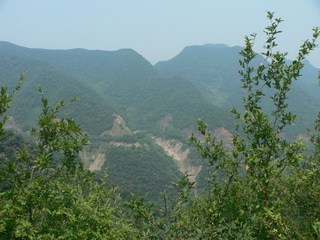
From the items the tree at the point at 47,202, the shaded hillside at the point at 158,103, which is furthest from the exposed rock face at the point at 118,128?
the tree at the point at 47,202

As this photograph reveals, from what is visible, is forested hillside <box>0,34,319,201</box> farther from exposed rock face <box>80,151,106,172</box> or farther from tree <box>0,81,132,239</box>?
tree <box>0,81,132,239</box>

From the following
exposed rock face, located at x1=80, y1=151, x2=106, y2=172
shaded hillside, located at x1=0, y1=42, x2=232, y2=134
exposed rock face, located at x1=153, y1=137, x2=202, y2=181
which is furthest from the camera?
shaded hillside, located at x1=0, y1=42, x2=232, y2=134

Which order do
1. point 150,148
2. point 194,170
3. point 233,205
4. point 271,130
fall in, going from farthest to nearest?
point 150,148
point 194,170
point 233,205
point 271,130

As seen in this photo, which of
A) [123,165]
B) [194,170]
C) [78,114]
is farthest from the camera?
[78,114]

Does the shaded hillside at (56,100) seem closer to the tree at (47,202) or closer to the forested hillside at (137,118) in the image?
the forested hillside at (137,118)

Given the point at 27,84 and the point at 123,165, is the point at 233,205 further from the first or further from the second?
the point at 27,84

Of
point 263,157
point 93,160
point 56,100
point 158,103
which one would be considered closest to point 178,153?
point 93,160

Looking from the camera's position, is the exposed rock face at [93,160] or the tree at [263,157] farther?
the exposed rock face at [93,160]

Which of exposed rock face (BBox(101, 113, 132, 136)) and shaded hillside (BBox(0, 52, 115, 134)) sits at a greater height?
shaded hillside (BBox(0, 52, 115, 134))

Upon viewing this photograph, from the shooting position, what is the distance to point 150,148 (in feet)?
314

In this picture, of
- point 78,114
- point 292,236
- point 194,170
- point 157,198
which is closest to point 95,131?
point 78,114

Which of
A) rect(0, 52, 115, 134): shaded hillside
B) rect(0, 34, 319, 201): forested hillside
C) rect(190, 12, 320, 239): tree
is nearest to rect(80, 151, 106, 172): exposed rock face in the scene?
rect(0, 34, 319, 201): forested hillside

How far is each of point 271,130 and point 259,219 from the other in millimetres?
1701

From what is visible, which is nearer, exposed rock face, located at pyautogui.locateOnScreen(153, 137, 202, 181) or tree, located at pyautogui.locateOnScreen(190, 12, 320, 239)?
tree, located at pyautogui.locateOnScreen(190, 12, 320, 239)
